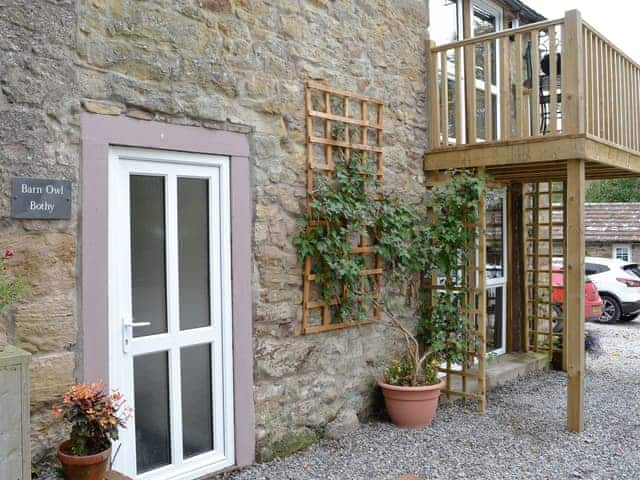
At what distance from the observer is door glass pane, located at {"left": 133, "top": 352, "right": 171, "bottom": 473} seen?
13.4 feet

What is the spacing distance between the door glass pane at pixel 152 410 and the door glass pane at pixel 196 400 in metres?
0.13

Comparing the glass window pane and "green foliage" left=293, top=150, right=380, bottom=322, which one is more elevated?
the glass window pane

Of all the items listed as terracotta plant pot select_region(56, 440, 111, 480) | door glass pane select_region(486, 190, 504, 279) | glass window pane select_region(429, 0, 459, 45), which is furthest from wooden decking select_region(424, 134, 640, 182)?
terracotta plant pot select_region(56, 440, 111, 480)

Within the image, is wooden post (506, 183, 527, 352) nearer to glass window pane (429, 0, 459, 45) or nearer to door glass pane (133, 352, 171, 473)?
glass window pane (429, 0, 459, 45)

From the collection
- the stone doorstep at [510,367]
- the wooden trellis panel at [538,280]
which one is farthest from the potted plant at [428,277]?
the wooden trellis panel at [538,280]

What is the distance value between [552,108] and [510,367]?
3.23 meters

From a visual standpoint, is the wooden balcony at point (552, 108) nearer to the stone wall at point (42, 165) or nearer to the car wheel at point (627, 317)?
the stone wall at point (42, 165)

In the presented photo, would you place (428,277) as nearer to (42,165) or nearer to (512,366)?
(512,366)

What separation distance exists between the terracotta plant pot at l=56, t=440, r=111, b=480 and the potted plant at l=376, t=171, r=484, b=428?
2861 mm

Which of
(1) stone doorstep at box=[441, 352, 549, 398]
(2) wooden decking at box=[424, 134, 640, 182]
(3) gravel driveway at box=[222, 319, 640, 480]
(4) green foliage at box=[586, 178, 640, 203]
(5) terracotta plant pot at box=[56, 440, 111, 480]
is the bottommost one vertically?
(3) gravel driveway at box=[222, 319, 640, 480]

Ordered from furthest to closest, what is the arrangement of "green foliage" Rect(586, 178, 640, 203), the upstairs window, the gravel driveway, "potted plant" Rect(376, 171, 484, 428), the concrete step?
"green foliage" Rect(586, 178, 640, 203) < the upstairs window < the concrete step < "potted plant" Rect(376, 171, 484, 428) < the gravel driveway

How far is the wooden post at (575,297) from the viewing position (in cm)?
554

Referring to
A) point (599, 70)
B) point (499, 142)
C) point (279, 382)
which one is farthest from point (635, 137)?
point (279, 382)

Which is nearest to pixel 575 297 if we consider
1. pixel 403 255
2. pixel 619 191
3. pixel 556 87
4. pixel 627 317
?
pixel 403 255
